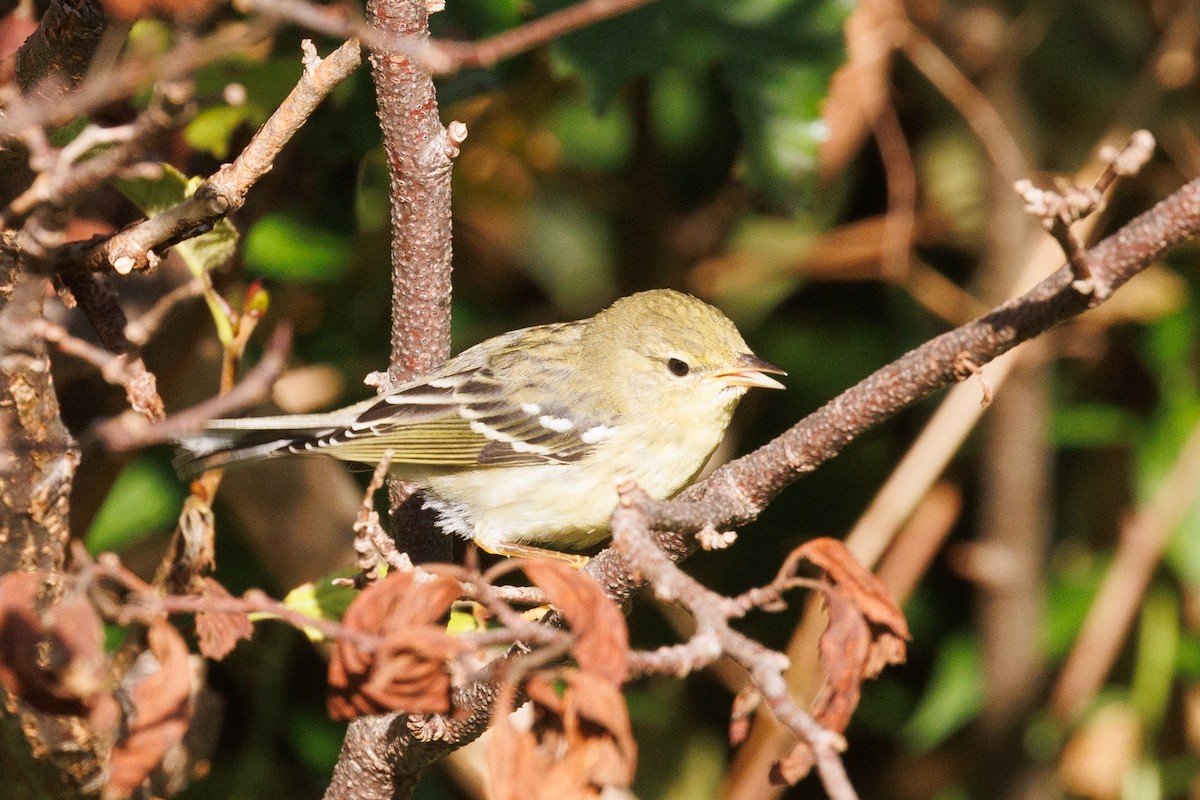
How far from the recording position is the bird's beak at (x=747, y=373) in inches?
136

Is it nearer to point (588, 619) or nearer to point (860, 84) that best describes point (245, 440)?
point (588, 619)

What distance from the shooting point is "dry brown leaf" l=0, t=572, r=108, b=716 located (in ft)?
4.81

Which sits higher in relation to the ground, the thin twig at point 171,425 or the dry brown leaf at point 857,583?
the thin twig at point 171,425

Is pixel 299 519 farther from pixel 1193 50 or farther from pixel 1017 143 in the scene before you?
pixel 1193 50

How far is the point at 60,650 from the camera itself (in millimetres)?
1622

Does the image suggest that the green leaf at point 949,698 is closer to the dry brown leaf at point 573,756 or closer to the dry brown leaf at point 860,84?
the dry brown leaf at point 860,84

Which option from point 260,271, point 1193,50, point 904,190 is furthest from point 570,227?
point 1193,50

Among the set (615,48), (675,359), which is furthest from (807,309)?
(615,48)

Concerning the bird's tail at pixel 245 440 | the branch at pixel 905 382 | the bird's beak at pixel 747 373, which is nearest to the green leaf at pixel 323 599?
the bird's tail at pixel 245 440

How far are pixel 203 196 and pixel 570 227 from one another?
126 inches

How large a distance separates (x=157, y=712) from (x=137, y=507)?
228cm

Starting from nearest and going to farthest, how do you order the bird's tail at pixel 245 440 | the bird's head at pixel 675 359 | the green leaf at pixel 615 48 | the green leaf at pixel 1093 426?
the bird's tail at pixel 245 440 < the green leaf at pixel 615 48 < the bird's head at pixel 675 359 < the green leaf at pixel 1093 426

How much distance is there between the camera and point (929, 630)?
187 inches

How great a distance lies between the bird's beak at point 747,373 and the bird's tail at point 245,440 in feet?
3.53
